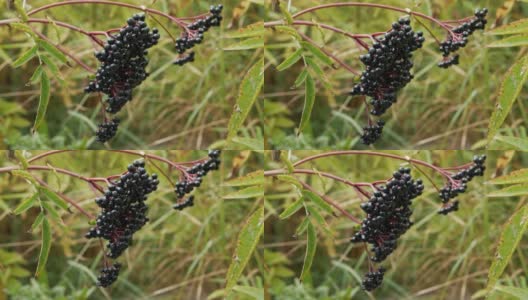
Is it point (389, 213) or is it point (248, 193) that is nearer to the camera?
point (389, 213)

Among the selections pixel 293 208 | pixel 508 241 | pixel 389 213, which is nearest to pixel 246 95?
pixel 293 208

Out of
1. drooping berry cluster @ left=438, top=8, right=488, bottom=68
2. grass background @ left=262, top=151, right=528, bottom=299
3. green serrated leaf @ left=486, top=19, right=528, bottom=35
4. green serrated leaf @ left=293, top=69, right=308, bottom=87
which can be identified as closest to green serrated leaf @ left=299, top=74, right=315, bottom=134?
green serrated leaf @ left=293, top=69, right=308, bottom=87

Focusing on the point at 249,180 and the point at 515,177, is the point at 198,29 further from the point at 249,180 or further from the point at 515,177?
the point at 515,177

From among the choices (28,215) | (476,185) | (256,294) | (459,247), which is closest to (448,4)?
(476,185)

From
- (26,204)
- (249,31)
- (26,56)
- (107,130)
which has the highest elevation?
(249,31)

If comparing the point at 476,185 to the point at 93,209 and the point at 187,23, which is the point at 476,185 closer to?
the point at 187,23

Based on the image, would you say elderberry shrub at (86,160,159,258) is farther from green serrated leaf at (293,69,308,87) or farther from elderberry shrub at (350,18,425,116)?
elderberry shrub at (350,18,425,116)
